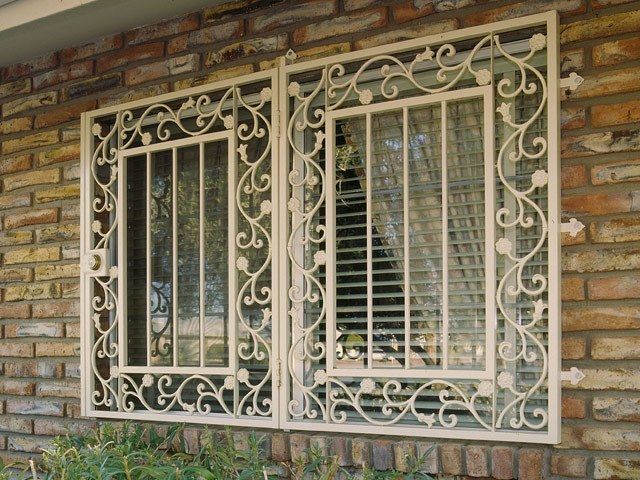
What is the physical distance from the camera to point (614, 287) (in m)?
2.29

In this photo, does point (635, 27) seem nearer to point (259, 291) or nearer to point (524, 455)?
point (524, 455)

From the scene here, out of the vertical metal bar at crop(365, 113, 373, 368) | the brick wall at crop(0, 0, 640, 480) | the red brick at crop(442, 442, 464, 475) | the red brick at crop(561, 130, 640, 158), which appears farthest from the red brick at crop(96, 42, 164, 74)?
the red brick at crop(442, 442, 464, 475)

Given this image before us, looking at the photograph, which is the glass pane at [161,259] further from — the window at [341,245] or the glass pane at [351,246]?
the glass pane at [351,246]

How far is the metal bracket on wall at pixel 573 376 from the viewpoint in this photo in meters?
2.30

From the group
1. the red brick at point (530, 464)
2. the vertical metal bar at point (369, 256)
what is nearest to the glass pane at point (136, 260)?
the vertical metal bar at point (369, 256)

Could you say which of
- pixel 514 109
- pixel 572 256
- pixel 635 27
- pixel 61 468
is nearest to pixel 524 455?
pixel 572 256

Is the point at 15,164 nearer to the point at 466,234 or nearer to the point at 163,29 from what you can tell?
the point at 163,29

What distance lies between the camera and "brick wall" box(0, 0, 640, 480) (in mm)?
2289

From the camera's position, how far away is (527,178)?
248 centimetres

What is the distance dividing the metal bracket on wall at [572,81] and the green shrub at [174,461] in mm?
1258

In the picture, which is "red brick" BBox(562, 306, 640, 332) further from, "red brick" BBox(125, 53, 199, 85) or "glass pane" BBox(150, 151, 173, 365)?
"red brick" BBox(125, 53, 199, 85)

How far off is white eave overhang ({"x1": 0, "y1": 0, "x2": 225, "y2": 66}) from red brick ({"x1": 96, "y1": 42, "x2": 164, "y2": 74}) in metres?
0.09

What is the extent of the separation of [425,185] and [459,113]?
0.27 m

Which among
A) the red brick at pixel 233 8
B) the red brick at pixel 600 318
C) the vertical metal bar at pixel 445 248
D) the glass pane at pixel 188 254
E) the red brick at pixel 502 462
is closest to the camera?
the red brick at pixel 600 318
